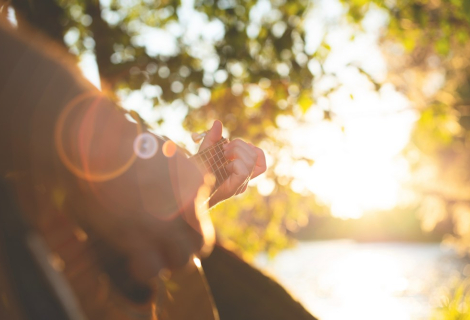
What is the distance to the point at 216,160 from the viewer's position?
7.00 ft

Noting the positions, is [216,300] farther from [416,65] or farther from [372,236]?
[372,236]

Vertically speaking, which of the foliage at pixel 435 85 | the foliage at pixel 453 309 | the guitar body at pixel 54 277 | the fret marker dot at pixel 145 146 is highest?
the foliage at pixel 435 85

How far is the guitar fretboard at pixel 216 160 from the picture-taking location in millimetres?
2031

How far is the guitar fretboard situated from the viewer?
6.66 feet

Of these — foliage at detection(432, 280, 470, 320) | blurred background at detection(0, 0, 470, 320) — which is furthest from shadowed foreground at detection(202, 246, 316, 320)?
foliage at detection(432, 280, 470, 320)

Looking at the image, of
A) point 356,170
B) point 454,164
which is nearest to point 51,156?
point 356,170

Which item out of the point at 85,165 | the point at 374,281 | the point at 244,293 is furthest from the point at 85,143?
the point at 374,281

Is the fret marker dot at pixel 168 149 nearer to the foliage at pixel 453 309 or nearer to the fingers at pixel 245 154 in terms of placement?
the fingers at pixel 245 154

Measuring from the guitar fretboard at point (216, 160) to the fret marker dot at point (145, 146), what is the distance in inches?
33.8

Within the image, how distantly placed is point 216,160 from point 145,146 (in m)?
1.05

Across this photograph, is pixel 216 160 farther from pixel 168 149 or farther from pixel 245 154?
pixel 168 149

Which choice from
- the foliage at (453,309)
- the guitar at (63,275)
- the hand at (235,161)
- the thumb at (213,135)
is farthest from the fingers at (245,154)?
the foliage at (453,309)

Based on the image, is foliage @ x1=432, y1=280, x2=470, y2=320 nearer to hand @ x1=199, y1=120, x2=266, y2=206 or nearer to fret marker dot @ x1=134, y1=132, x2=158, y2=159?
hand @ x1=199, y1=120, x2=266, y2=206

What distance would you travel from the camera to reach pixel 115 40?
507cm
